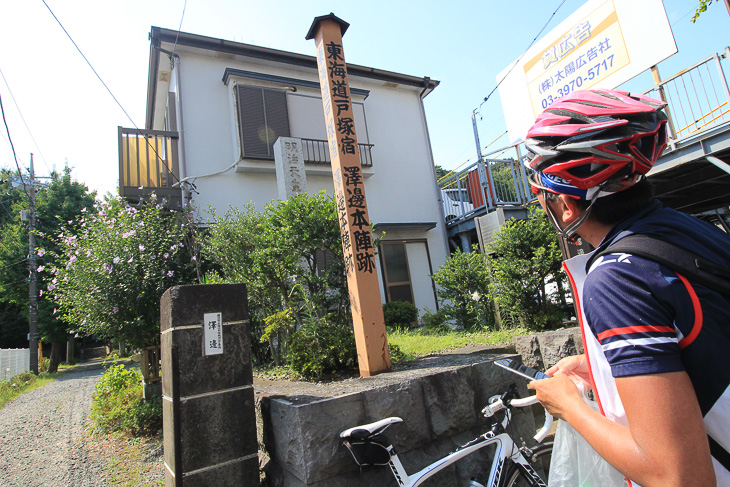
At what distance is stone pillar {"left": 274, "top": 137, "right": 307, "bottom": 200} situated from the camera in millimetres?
7410

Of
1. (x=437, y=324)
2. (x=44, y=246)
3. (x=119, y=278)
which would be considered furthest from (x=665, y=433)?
(x=44, y=246)

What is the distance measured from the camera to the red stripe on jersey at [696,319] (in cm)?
88

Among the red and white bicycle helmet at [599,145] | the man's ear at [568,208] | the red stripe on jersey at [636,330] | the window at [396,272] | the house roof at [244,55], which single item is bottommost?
the red stripe on jersey at [636,330]

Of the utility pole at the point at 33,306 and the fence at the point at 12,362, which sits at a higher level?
the utility pole at the point at 33,306

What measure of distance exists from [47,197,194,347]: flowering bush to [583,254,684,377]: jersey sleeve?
20.6 ft

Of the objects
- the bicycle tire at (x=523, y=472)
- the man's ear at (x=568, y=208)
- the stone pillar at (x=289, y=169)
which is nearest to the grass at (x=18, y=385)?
the stone pillar at (x=289, y=169)

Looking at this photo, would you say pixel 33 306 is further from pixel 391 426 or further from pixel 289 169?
pixel 391 426

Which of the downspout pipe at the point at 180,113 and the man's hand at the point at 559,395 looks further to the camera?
the downspout pipe at the point at 180,113

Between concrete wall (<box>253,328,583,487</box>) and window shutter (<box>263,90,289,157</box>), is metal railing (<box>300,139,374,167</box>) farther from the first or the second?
concrete wall (<box>253,328,583,487</box>)

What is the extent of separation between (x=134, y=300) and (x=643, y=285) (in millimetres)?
6544

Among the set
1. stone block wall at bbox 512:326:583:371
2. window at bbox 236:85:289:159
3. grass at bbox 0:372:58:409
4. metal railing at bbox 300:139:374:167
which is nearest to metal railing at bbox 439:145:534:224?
metal railing at bbox 300:139:374:167

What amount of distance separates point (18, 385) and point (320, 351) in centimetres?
1524

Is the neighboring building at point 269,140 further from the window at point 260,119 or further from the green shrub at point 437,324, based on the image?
the green shrub at point 437,324

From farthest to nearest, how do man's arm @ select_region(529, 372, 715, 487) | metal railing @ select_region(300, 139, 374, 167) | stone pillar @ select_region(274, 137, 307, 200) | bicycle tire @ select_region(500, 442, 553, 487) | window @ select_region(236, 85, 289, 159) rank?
metal railing @ select_region(300, 139, 374, 167) < window @ select_region(236, 85, 289, 159) < stone pillar @ select_region(274, 137, 307, 200) < bicycle tire @ select_region(500, 442, 553, 487) < man's arm @ select_region(529, 372, 715, 487)
